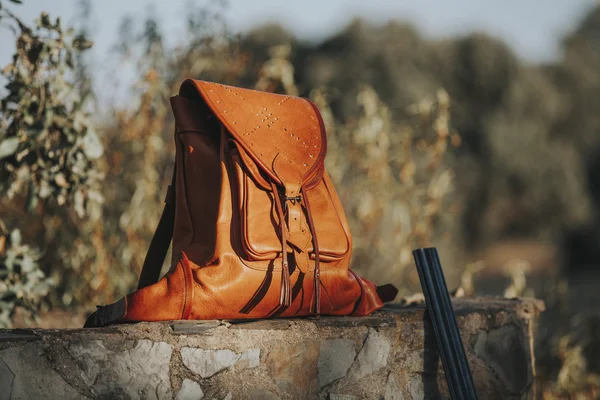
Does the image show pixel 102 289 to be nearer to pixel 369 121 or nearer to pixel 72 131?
pixel 72 131

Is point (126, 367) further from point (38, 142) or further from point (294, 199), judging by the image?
point (38, 142)

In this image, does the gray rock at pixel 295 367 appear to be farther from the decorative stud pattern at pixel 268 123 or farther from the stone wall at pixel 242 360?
the decorative stud pattern at pixel 268 123

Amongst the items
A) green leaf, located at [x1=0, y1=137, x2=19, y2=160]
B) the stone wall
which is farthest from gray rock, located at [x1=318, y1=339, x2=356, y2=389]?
green leaf, located at [x1=0, y1=137, x2=19, y2=160]

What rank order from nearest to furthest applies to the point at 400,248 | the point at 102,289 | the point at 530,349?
the point at 530,349 < the point at 102,289 < the point at 400,248

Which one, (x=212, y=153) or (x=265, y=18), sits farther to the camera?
(x=265, y=18)

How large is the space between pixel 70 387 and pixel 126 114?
2.58 metres

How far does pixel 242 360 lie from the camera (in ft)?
6.17

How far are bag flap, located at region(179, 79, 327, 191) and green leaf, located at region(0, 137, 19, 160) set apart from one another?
775 millimetres

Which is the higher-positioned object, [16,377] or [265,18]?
[265,18]

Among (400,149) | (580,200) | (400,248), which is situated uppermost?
(580,200)

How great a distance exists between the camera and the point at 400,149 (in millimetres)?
4246

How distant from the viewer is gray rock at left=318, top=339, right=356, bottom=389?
1981 millimetres

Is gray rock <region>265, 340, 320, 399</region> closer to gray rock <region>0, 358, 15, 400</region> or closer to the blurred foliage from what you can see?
gray rock <region>0, 358, 15, 400</region>

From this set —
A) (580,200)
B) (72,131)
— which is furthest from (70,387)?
(580,200)
